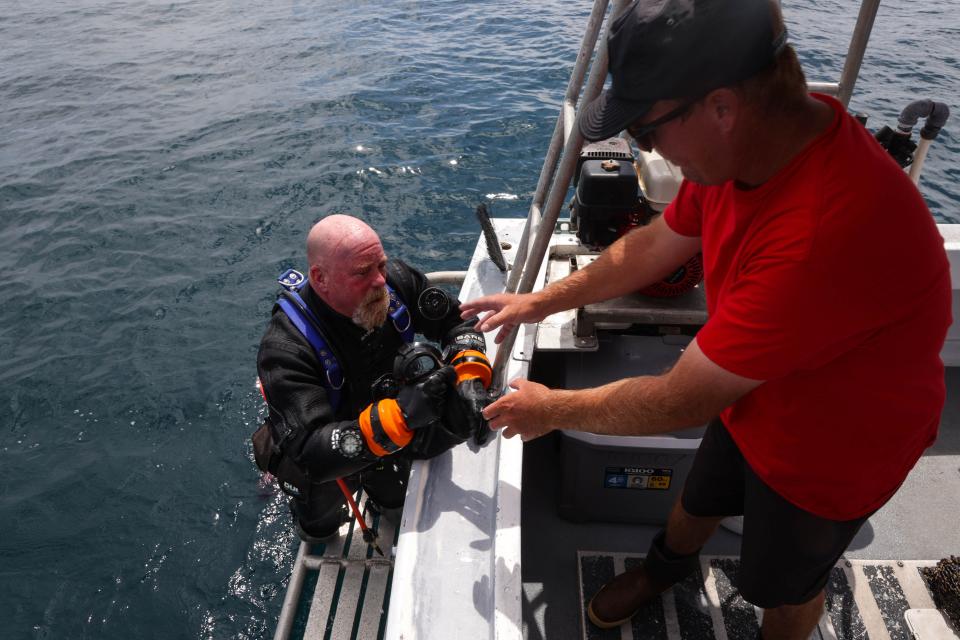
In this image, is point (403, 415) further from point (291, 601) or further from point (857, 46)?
point (857, 46)

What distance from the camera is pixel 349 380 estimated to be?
3119 millimetres

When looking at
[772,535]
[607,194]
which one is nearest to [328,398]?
[607,194]

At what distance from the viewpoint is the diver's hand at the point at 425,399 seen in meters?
2.56

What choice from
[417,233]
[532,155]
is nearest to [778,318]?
[417,233]

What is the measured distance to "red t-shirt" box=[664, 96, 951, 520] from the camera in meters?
1.24

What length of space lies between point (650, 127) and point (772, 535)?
1.41m

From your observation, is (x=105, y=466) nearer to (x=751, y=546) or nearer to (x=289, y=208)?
(x=289, y=208)

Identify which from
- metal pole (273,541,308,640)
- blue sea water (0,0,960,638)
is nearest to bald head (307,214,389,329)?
metal pole (273,541,308,640)

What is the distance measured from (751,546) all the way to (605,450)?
0.88m

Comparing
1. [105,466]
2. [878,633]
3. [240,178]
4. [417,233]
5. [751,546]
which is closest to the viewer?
[751,546]

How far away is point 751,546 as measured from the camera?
1.96 meters

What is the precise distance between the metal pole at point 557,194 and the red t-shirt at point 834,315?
1.66 feet

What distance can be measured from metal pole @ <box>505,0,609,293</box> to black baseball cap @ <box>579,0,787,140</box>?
93 cm

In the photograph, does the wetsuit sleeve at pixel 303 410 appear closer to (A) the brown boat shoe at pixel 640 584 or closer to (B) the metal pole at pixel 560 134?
(B) the metal pole at pixel 560 134
